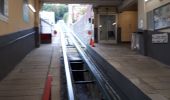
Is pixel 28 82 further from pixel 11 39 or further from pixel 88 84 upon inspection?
pixel 88 84

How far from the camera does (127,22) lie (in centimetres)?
2788

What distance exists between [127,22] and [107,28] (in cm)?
186

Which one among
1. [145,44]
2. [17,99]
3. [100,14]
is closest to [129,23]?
[100,14]

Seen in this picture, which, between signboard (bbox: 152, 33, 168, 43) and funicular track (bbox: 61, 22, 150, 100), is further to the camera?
signboard (bbox: 152, 33, 168, 43)

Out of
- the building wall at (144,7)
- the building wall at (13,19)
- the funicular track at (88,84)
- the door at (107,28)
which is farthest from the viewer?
the door at (107,28)

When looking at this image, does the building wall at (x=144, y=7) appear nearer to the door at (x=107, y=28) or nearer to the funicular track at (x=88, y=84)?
the funicular track at (x=88, y=84)

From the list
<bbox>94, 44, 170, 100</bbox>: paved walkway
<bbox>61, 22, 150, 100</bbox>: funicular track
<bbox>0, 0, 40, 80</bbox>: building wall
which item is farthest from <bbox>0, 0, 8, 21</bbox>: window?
<bbox>94, 44, 170, 100</bbox>: paved walkway

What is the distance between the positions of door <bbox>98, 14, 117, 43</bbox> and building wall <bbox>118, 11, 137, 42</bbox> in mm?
663

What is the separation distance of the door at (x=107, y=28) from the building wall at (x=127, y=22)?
663mm

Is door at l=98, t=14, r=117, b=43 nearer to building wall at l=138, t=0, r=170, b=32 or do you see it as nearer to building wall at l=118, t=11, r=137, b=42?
building wall at l=118, t=11, r=137, b=42

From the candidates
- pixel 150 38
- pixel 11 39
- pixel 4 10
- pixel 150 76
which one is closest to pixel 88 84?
pixel 150 76

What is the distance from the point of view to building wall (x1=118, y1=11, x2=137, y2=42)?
27562mm

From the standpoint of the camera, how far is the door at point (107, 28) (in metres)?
27.1

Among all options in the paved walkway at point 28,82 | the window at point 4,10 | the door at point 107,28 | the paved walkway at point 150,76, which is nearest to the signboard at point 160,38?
the paved walkway at point 150,76
